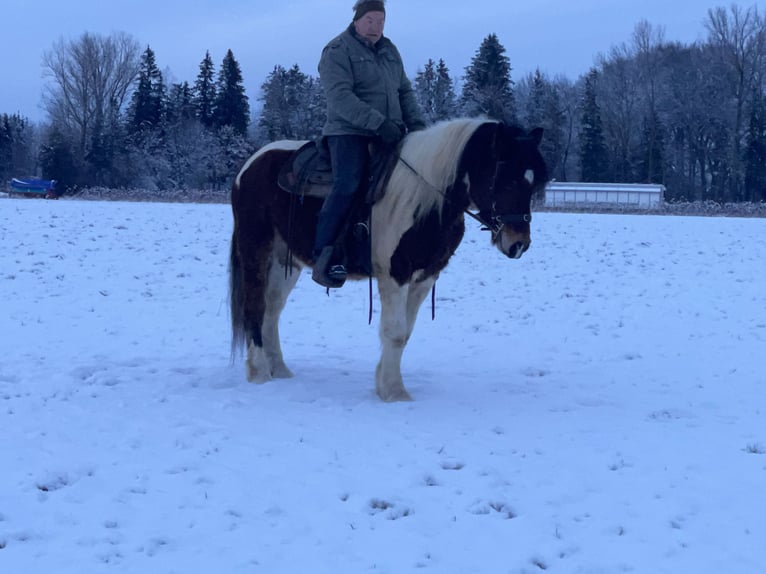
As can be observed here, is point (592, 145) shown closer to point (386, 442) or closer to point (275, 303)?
point (275, 303)

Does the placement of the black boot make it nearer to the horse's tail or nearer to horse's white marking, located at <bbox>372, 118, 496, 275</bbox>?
horse's white marking, located at <bbox>372, 118, 496, 275</bbox>

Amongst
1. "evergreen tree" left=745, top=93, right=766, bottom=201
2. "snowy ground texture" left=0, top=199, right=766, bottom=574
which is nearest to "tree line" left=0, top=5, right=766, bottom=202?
"evergreen tree" left=745, top=93, right=766, bottom=201

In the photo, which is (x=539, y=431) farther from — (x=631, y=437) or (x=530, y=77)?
(x=530, y=77)

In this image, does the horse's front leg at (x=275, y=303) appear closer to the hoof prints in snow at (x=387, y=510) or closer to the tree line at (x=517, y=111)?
the hoof prints in snow at (x=387, y=510)

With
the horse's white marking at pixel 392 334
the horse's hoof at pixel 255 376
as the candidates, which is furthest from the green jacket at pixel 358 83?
the horse's hoof at pixel 255 376

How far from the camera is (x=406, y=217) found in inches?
230

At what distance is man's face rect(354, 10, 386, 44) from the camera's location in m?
5.95

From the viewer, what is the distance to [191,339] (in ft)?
29.0

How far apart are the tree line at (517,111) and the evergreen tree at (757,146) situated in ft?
0.24

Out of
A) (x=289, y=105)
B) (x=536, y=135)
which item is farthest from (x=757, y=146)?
(x=536, y=135)

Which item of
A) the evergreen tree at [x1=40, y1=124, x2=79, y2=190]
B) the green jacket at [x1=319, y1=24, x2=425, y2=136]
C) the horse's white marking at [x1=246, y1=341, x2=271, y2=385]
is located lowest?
the horse's white marking at [x1=246, y1=341, x2=271, y2=385]

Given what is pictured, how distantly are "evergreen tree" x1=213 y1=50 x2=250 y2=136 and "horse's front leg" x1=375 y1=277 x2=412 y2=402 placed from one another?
173 feet

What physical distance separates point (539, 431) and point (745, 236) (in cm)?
1514

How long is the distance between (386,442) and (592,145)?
2078 inches
